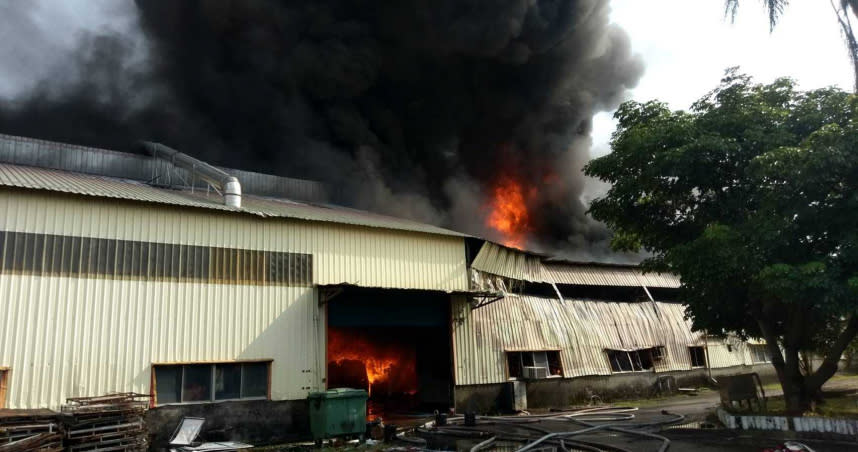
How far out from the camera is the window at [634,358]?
83.9 feet

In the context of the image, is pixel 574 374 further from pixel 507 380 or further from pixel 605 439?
pixel 605 439

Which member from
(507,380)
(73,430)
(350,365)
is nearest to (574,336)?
(507,380)

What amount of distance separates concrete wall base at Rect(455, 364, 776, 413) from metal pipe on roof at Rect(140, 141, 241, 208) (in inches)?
389

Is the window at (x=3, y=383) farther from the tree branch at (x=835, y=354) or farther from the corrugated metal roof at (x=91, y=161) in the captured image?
the tree branch at (x=835, y=354)

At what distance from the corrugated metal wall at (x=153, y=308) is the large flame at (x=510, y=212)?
2060 cm

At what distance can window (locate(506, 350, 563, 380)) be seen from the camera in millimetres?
22266

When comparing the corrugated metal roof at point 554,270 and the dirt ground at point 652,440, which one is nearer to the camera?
the dirt ground at point 652,440

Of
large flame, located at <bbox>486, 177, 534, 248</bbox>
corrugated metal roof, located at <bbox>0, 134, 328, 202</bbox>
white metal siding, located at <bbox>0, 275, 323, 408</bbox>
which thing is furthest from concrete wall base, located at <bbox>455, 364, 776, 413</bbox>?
large flame, located at <bbox>486, 177, 534, 248</bbox>

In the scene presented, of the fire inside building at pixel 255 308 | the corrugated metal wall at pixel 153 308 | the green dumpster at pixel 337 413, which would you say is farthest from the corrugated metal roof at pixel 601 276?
the green dumpster at pixel 337 413

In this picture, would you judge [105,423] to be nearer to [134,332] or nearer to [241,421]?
[134,332]

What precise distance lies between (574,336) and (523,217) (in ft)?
52.9

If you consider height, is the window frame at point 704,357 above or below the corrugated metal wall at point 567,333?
below

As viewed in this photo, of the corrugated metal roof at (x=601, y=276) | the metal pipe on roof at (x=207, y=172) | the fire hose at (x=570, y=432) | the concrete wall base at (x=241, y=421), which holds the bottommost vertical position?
the fire hose at (x=570, y=432)

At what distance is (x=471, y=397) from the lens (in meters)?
20.5
